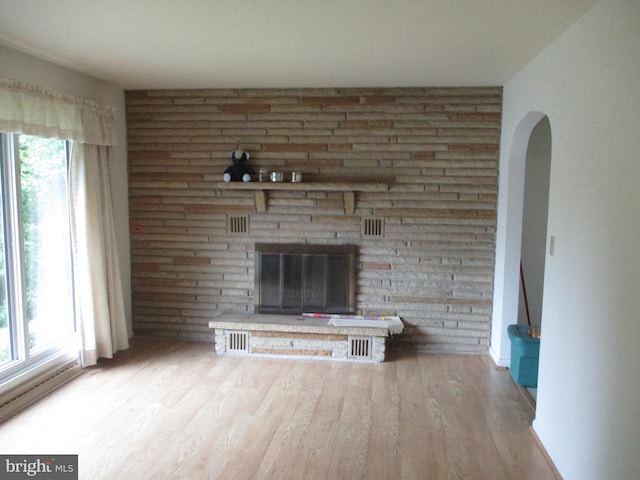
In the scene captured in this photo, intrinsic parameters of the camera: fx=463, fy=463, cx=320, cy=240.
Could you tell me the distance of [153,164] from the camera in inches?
173

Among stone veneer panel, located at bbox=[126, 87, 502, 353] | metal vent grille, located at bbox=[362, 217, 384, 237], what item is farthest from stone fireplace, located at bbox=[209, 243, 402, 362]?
metal vent grille, located at bbox=[362, 217, 384, 237]

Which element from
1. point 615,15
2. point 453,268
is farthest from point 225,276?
point 615,15

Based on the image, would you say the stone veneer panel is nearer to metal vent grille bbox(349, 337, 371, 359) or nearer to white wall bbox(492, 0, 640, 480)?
metal vent grille bbox(349, 337, 371, 359)

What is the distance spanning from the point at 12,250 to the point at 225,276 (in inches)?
69.7

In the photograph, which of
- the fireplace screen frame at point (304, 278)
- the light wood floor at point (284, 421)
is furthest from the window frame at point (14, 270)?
the fireplace screen frame at point (304, 278)

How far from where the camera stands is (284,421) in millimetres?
2967

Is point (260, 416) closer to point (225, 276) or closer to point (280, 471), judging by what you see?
point (280, 471)

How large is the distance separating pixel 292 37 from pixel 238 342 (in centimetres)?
259

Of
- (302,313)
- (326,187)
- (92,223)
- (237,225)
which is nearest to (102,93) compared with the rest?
(92,223)

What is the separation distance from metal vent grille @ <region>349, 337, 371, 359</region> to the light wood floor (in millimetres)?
118

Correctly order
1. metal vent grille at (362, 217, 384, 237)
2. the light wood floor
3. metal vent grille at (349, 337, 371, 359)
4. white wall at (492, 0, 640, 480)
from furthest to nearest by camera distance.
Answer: metal vent grille at (362, 217, 384, 237)
metal vent grille at (349, 337, 371, 359)
the light wood floor
white wall at (492, 0, 640, 480)

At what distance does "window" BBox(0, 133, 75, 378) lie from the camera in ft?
10.1

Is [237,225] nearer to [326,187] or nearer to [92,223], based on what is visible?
[326,187]

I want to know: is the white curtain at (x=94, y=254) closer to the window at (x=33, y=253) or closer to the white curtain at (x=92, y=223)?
the white curtain at (x=92, y=223)
